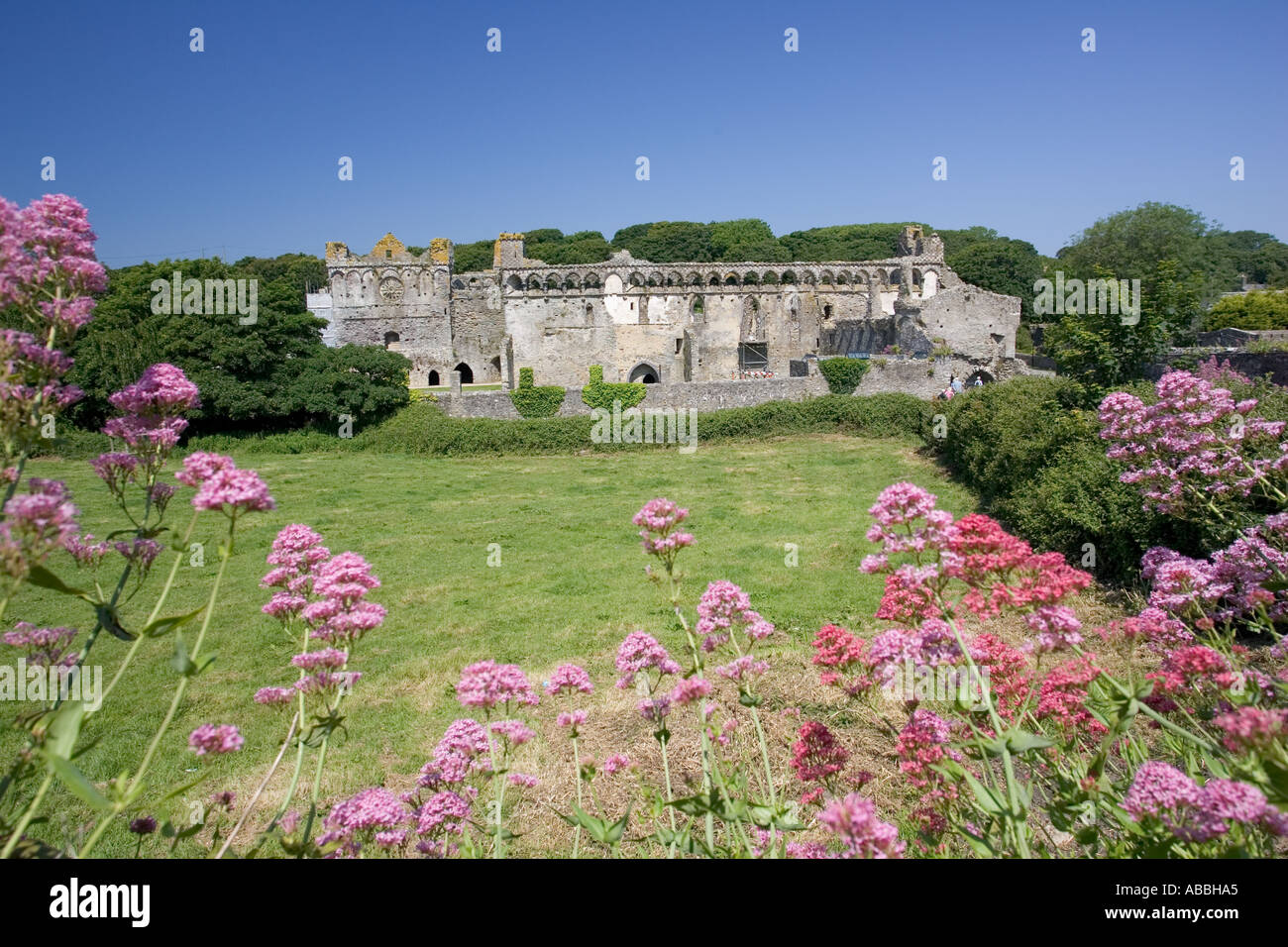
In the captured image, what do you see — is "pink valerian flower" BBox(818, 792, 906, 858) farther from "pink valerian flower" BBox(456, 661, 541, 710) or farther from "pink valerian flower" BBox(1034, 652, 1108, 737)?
"pink valerian flower" BBox(1034, 652, 1108, 737)

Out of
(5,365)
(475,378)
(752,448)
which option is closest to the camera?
(5,365)

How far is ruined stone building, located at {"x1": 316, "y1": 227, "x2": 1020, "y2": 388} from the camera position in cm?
4134

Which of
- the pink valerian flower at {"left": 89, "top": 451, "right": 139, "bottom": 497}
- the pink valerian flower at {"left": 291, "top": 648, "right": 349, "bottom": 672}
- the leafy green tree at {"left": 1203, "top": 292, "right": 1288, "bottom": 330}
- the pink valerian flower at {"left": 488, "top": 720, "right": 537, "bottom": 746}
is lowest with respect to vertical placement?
the pink valerian flower at {"left": 488, "top": 720, "right": 537, "bottom": 746}

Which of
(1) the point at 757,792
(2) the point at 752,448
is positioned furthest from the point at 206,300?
(1) the point at 757,792

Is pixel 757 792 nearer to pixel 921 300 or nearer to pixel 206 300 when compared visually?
pixel 206 300

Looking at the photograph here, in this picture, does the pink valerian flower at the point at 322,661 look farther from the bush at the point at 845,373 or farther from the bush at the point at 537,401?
the bush at the point at 845,373

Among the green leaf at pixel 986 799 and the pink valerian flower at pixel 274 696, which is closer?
the green leaf at pixel 986 799

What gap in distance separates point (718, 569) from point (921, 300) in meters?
32.3

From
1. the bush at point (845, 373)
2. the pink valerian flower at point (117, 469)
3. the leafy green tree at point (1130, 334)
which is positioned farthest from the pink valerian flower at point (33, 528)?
the bush at point (845, 373)

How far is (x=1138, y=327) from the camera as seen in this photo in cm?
1530

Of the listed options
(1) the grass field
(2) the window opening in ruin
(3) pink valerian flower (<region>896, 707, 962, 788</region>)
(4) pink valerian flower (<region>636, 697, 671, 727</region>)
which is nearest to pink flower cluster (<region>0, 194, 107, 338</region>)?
(1) the grass field

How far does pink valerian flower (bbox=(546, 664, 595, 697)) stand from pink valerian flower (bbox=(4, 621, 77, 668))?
170cm

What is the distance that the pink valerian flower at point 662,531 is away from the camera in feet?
9.90

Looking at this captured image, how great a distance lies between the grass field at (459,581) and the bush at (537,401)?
19.2 feet
